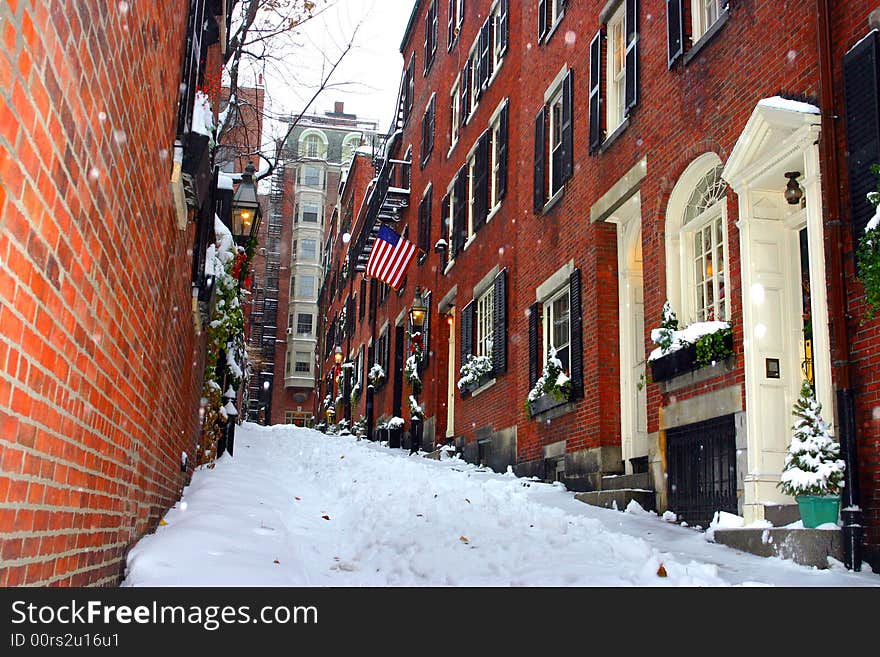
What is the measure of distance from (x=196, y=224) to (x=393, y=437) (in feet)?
52.5

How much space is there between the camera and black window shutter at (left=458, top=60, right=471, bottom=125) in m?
20.1

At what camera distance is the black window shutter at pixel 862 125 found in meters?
6.42

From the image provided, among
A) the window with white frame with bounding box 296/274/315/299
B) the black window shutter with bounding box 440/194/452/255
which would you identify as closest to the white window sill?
the black window shutter with bounding box 440/194/452/255

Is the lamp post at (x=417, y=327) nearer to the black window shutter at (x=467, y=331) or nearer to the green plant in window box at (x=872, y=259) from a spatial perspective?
the black window shutter at (x=467, y=331)

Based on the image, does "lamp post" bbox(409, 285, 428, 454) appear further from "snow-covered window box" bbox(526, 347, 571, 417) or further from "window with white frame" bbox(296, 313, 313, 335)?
"window with white frame" bbox(296, 313, 313, 335)

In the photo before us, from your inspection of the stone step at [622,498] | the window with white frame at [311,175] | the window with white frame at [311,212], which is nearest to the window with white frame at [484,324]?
the stone step at [622,498]

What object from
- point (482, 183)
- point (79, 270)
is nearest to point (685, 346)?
point (79, 270)

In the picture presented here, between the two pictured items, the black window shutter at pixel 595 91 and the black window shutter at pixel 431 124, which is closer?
the black window shutter at pixel 595 91

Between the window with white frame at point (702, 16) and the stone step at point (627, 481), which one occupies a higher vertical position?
the window with white frame at point (702, 16)

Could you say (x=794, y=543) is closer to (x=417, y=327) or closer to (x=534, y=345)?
(x=534, y=345)

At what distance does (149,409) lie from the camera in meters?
5.67

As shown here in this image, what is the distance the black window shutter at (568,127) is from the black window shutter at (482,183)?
449 cm

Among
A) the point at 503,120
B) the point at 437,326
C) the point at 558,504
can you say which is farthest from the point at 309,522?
the point at 437,326
